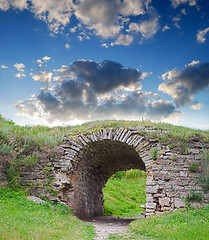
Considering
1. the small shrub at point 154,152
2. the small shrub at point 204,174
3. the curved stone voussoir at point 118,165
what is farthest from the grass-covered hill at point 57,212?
the small shrub at point 154,152

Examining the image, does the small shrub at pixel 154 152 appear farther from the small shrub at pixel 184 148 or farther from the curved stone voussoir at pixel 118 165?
the small shrub at pixel 184 148

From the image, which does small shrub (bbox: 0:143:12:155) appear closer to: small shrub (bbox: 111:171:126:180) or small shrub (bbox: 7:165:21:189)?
small shrub (bbox: 7:165:21:189)

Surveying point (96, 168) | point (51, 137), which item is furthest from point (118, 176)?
point (51, 137)

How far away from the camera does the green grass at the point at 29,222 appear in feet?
14.6

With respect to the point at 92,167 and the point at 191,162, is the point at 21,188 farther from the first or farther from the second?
the point at 191,162

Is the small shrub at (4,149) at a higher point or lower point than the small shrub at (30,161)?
higher

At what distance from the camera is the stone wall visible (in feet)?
26.8

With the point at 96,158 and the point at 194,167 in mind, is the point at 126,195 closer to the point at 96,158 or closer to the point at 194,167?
the point at 96,158

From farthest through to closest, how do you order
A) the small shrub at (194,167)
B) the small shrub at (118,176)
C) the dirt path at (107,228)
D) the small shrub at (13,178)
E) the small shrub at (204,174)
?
the small shrub at (118,176) < the small shrub at (13,178) < the small shrub at (194,167) < the small shrub at (204,174) < the dirt path at (107,228)

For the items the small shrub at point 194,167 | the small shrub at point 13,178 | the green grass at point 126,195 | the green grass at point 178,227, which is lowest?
the green grass at point 126,195

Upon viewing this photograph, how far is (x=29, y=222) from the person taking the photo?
18.1ft

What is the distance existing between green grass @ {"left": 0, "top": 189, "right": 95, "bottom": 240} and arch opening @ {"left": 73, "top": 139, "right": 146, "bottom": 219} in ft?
7.22

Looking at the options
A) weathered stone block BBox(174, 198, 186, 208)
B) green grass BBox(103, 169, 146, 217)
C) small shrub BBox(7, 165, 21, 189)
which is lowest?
green grass BBox(103, 169, 146, 217)

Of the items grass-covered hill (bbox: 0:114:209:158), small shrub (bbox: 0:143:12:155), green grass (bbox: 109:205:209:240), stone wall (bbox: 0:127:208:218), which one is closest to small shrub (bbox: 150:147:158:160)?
stone wall (bbox: 0:127:208:218)
